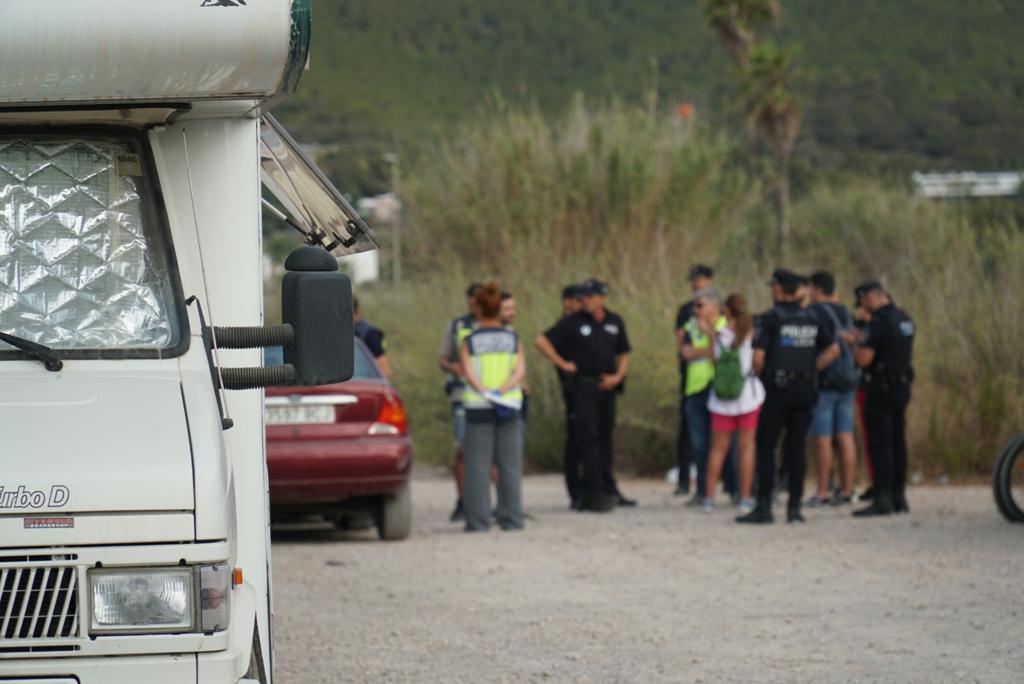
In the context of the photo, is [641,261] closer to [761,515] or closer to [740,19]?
[761,515]

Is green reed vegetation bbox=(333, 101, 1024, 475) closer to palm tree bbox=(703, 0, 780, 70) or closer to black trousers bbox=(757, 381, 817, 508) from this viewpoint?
black trousers bbox=(757, 381, 817, 508)

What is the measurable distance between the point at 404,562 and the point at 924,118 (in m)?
47.0

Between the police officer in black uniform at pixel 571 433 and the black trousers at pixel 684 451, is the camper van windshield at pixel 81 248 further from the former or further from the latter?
the black trousers at pixel 684 451

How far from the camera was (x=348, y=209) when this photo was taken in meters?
6.70

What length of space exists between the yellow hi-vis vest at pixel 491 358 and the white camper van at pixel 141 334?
22.6 feet

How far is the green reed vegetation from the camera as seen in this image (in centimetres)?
1630

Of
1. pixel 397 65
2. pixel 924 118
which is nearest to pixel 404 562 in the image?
pixel 924 118

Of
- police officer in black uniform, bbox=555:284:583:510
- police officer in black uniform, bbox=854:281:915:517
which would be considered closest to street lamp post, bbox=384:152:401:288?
police officer in black uniform, bbox=555:284:583:510

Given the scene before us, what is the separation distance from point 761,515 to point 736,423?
0.96m

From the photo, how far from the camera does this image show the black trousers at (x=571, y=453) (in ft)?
45.2

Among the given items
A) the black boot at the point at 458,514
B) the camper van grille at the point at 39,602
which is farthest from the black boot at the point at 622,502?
the camper van grille at the point at 39,602

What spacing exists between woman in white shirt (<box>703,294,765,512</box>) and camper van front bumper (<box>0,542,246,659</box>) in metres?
9.20

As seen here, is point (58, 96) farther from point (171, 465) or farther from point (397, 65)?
point (397, 65)

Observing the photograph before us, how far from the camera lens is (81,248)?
5.07 meters
